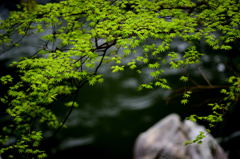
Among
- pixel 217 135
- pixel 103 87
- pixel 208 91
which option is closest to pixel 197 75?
pixel 208 91

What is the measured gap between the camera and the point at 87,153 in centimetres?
964

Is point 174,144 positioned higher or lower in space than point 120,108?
higher

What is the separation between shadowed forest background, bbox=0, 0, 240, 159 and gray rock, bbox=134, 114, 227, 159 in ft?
4.99

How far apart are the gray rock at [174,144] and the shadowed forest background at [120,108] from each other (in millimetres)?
1520

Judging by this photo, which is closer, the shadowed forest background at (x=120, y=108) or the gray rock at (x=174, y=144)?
the gray rock at (x=174, y=144)

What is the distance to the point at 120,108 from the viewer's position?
11.1m

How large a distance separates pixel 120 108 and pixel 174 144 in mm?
4273

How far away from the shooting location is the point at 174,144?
23.9ft

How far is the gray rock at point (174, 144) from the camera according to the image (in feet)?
21.6

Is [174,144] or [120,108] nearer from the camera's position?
[174,144]

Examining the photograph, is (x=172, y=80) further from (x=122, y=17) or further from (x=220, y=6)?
(x=122, y=17)

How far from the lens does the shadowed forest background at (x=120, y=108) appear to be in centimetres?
975

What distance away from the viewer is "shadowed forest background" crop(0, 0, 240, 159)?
9.75 meters

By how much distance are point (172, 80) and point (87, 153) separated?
5804mm
